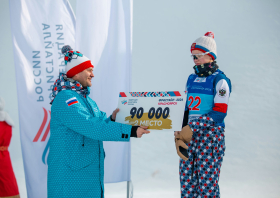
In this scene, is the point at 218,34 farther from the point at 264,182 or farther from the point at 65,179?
the point at 65,179

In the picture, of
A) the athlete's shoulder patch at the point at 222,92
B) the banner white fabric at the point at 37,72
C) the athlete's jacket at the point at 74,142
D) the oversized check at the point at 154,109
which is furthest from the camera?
the banner white fabric at the point at 37,72

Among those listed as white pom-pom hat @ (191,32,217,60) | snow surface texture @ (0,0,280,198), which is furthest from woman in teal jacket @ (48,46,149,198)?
snow surface texture @ (0,0,280,198)

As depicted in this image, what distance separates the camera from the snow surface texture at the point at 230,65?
3445mm

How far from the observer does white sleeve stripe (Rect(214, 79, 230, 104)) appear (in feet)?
5.84

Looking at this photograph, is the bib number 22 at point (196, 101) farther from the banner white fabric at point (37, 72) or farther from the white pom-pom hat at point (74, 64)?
the banner white fabric at point (37, 72)

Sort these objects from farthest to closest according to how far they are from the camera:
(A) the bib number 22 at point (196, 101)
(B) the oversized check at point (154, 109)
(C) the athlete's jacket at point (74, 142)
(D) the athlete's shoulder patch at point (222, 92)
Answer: (A) the bib number 22 at point (196, 101), (D) the athlete's shoulder patch at point (222, 92), (B) the oversized check at point (154, 109), (C) the athlete's jacket at point (74, 142)

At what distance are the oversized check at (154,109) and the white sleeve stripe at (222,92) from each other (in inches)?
11.4

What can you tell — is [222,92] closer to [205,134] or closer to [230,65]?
[205,134]

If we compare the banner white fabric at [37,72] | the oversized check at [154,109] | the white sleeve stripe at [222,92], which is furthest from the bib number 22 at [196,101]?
the banner white fabric at [37,72]

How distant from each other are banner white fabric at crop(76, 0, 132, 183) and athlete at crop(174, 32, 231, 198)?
2.61 feet

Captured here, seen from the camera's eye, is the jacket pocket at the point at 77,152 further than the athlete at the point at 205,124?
No

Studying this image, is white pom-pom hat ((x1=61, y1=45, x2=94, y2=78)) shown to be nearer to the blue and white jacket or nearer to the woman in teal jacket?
the woman in teal jacket

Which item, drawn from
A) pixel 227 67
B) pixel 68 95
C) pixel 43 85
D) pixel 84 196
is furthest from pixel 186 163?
pixel 227 67

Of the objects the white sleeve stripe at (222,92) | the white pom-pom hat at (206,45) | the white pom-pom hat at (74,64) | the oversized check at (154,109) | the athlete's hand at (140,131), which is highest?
the white pom-pom hat at (206,45)
